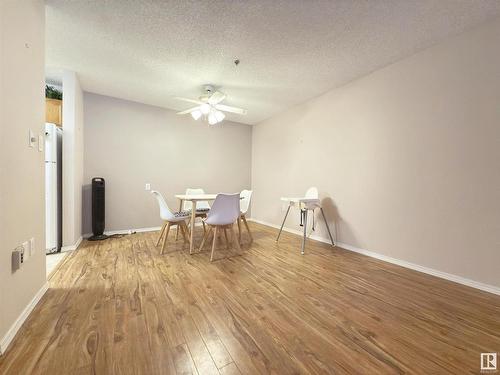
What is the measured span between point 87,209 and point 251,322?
Result: 141 inches

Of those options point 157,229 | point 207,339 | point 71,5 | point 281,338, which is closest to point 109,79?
point 71,5

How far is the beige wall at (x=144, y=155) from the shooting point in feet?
11.8

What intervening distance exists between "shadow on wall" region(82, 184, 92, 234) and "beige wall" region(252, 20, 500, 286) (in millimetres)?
3950

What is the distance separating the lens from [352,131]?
300 cm

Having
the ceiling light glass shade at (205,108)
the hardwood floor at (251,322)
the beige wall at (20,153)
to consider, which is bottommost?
the hardwood floor at (251,322)

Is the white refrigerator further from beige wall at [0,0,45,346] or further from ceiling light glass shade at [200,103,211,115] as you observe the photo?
ceiling light glass shade at [200,103,211,115]

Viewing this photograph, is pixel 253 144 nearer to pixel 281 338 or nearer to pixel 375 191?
pixel 375 191

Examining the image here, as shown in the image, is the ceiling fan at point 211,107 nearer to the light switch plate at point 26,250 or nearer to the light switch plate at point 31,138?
the light switch plate at point 31,138

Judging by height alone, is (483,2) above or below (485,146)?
above

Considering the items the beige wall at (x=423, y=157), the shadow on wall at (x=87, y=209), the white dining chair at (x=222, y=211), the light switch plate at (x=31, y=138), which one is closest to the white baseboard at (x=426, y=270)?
the beige wall at (x=423, y=157)

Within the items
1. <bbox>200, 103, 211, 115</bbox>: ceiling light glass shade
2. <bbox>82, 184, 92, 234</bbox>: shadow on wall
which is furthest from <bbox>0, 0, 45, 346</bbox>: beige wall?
<bbox>82, 184, 92, 234</bbox>: shadow on wall

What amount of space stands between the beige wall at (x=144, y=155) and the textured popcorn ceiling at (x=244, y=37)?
722mm

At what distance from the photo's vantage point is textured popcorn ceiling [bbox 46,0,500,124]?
1745 mm

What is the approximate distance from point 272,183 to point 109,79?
341cm
